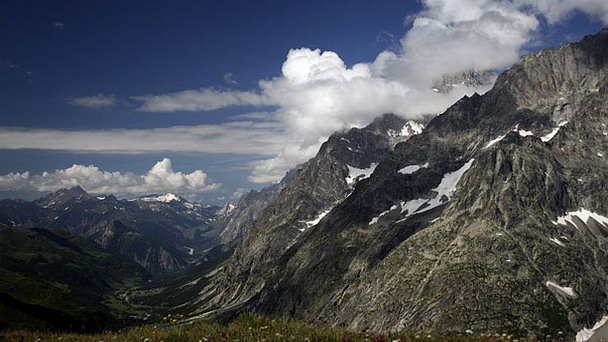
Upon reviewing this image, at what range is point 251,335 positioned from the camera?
1717 cm

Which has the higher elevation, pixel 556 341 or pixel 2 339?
pixel 2 339

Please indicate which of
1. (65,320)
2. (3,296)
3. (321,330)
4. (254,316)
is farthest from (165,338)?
(65,320)

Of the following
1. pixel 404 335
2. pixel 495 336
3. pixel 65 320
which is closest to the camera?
pixel 495 336

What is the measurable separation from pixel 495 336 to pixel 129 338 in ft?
41.6

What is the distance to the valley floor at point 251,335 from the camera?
635 inches

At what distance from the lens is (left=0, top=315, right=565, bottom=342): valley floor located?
1614 cm

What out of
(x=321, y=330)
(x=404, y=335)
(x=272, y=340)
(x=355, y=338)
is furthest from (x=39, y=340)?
(x=404, y=335)

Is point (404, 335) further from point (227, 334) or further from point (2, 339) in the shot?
point (2, 339)

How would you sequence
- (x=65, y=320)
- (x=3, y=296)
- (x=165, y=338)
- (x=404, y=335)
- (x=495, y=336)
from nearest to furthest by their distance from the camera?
1. (x=495, y=336)
2. (x=404, y=335)
3. (x=165, y=338)
4. (x=3, y=296)
5. (x=65, y=320)

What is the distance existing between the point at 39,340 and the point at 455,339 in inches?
575

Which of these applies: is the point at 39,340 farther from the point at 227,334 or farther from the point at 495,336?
the point at 495,336

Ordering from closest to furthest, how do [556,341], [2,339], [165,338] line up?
1. [556,341]
2. [165,338]
3. [2,339]

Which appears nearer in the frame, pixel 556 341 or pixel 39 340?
pixel 556 341

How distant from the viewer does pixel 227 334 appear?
57.8 ft
